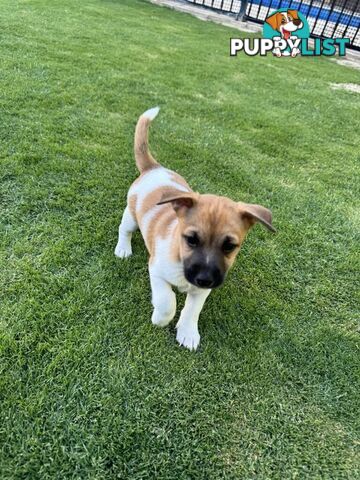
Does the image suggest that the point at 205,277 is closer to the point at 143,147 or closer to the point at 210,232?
the point at 210,232

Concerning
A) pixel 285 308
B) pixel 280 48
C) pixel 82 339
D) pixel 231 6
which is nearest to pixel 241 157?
pixel 285 308

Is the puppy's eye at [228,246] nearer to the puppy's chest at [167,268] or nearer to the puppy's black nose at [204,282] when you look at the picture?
the puppy's black nose at [204,282]

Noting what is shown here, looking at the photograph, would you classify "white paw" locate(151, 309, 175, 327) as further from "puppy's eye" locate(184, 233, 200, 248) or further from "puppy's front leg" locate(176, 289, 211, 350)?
"puppy's eye" locate(184, 233, 200, 248)

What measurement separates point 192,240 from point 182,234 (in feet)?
0.31

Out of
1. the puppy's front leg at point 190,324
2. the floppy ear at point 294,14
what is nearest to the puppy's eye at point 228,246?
the puppy's front leg at point 190,324

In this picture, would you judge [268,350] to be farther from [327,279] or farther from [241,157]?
[241,157]

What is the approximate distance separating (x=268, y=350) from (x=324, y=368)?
46 centimetres

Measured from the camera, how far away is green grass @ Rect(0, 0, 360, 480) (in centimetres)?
234

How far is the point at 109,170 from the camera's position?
464 centimetres

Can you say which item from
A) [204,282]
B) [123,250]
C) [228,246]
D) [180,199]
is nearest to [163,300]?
[204,282]

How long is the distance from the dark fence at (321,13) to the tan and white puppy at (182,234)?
14.7m

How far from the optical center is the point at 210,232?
7.88ft

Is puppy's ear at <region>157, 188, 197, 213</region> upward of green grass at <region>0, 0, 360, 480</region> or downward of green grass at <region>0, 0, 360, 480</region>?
upward

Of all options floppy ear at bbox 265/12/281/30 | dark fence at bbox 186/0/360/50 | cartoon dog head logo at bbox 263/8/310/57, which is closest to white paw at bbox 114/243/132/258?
cartoon dog head logo at bbox 263/8/310/57
